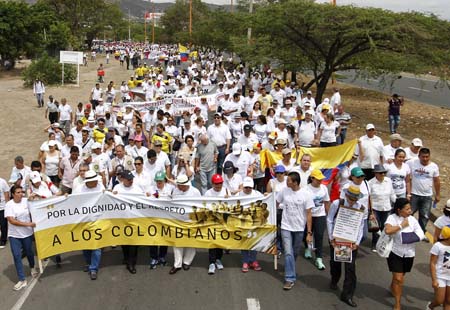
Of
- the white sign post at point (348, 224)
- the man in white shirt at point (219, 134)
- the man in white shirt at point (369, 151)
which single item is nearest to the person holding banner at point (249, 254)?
the white sign post at point (348, 224)

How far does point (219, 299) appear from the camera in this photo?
637cm

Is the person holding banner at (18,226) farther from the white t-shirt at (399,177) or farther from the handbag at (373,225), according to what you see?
the white t-shirt at (399,177)

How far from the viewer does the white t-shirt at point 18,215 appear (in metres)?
6.60

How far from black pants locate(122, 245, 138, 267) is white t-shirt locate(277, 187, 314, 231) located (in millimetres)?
2378

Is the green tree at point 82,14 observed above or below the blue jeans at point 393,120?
above

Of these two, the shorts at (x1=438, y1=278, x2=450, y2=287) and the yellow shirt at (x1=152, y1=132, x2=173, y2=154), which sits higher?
the yellow shirt at (x1=152, y1=132, x2=173, y2=154)

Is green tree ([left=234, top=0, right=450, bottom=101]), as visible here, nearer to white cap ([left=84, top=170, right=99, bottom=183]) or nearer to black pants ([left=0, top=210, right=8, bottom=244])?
white cap ([left=84, top=170, right=99, bottom=183])

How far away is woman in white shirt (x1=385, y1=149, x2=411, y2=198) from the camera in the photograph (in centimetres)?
792

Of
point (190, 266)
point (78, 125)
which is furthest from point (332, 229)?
point (78, 125)

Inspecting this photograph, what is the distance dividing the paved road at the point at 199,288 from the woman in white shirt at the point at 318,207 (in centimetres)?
28

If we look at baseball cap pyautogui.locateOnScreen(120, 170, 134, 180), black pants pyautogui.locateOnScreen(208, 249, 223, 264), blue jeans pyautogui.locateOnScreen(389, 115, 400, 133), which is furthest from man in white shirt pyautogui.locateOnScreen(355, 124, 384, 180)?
blue jeans pyautogui.locateOnScreen(389, 115, 400, 133)

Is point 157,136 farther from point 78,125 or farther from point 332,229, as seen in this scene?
point 332,229

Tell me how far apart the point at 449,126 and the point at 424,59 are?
381 cm

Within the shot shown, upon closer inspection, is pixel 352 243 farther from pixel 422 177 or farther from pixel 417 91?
pixel 417 91
